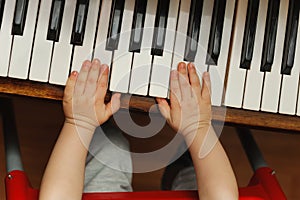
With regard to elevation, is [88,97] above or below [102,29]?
below

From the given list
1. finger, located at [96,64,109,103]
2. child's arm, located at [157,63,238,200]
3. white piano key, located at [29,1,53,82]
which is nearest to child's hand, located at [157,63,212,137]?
child's arm, located at [157,63,238,200]

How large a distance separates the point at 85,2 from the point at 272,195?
51 cm

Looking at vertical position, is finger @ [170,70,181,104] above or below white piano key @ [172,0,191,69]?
below

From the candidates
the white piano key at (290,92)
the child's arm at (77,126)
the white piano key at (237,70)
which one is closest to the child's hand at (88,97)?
the child's arm at (77,126)

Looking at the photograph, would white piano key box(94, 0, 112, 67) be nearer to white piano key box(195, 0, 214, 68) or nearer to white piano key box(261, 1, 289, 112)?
white piano key box(195, 0, 214, 68)

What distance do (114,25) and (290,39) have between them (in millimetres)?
337

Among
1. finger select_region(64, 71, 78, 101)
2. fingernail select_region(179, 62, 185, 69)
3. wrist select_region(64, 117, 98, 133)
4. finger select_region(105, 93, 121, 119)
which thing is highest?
fingernail select_region(179, 62, 185, 69)

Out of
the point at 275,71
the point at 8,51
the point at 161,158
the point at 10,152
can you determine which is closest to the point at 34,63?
the point at 8,51

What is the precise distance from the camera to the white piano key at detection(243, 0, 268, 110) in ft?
3.78

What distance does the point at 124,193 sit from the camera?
3.54ft

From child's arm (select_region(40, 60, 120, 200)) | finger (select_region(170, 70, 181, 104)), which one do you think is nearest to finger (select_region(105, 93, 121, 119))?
child's arm (select_region(40, 60, 120, 200))

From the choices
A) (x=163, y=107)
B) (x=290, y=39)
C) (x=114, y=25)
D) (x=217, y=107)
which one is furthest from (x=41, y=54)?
(x=290, y=39)

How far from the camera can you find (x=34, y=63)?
43.1 inches

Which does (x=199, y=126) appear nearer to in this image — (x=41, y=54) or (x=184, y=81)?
(x=184, y=81)
